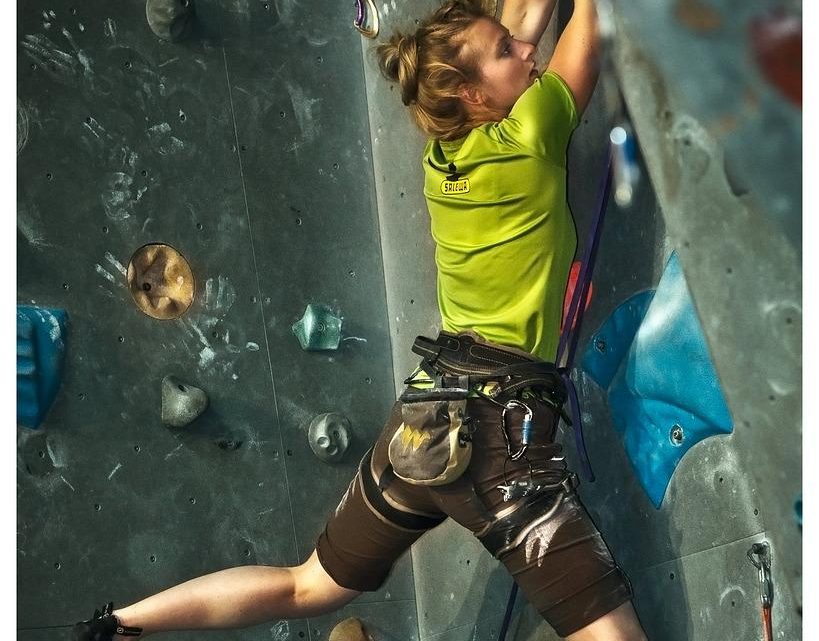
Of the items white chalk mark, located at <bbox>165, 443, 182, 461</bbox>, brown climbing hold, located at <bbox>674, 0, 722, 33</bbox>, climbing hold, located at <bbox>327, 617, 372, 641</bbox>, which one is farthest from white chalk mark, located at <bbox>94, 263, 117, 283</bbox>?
brown climbing hold, located at <bbox>674, 0, 722, 33</bbox>

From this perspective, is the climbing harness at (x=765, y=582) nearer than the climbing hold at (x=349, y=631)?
Yes

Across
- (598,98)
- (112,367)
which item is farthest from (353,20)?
(112,367)

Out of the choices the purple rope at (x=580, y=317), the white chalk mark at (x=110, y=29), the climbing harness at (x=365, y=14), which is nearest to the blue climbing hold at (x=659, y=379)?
the purple rope at (x=580, y=317)

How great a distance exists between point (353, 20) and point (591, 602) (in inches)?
68.6

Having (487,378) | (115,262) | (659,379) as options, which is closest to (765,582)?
(659,379)

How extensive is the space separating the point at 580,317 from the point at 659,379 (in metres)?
0.26

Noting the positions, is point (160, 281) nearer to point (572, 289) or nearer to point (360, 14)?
point (360, 14)

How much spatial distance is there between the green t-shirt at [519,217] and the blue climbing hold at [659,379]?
19 cm

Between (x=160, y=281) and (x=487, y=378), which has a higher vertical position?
(x=487, y=378)

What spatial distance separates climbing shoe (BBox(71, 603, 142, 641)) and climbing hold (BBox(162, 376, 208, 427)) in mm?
511

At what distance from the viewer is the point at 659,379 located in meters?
2.53

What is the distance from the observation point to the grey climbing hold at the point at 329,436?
3168 mm

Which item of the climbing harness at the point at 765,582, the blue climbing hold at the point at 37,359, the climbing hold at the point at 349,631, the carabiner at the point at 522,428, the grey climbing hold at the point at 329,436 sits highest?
the carabiner at the point at 522,428

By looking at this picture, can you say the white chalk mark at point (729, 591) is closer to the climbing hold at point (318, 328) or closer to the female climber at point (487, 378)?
the female climber at point (487, 378)
